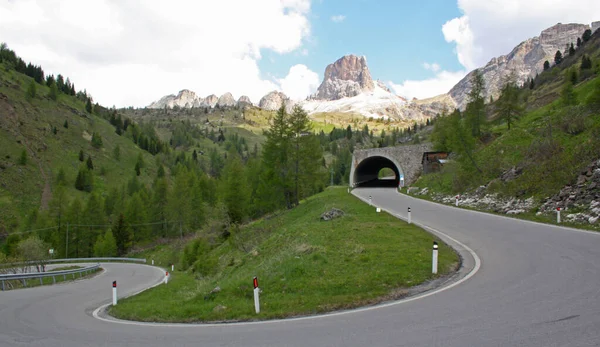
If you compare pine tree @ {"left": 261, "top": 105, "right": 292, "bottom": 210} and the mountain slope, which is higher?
the mountain slope

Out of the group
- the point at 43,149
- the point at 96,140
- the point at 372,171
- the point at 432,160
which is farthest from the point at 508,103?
the point at 96,140

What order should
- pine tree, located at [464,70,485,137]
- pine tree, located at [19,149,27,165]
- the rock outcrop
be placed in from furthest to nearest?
pine tree, located at [19,149,27,165], pine tree, located at [464,70,485,137], the rock outcrop

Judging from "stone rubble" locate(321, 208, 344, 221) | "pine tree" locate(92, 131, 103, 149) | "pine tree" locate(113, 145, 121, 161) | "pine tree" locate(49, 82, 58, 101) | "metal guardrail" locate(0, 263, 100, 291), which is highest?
"pine tree" locate(49, 82, 58, 101)

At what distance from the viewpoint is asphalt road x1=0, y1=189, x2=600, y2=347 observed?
574cm

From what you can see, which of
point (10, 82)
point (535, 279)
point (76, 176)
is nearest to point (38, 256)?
point (535, 279)

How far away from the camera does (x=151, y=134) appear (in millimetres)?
182375

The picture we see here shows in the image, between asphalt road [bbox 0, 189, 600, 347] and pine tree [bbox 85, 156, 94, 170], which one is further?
pine tree [bbox 85, 156, 94, 170]

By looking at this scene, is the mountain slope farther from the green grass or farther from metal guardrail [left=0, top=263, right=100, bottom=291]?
the green grass

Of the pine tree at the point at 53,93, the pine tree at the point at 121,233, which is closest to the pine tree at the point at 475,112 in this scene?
the pine tree at the point at 121,233

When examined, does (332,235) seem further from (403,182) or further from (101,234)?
(101,234)

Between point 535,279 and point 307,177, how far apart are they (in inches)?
1172

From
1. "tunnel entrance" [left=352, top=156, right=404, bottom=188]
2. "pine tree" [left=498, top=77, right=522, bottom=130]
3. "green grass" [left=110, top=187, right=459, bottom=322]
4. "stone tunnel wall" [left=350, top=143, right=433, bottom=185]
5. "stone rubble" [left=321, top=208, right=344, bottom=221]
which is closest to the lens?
"green grass" [left=110, top=187, right=459, bottom=322]

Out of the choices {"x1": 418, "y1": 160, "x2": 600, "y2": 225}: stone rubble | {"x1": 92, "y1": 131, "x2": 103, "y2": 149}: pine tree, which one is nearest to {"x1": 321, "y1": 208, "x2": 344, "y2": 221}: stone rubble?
{"x1": 418, "y1": 160, "x2": 600, "y2": 225}: stone rubble

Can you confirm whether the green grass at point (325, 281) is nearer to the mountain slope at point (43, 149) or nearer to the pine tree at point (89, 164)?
the mountain slope at point (43, 149)
